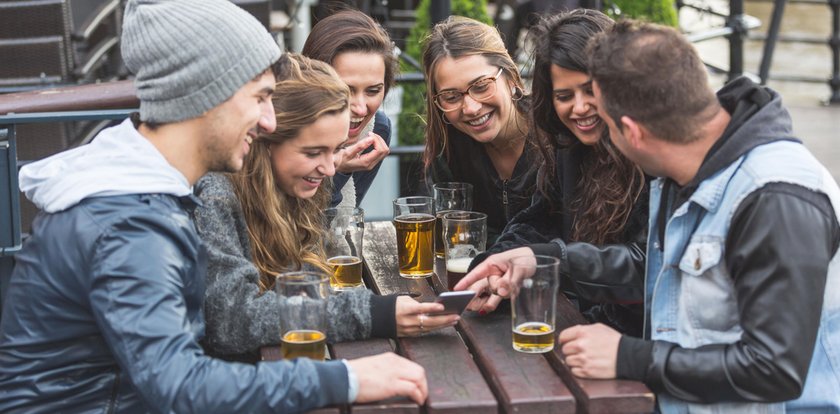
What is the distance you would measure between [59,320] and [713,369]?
130 centimetres

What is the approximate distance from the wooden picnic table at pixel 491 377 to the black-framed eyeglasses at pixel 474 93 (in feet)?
3.28

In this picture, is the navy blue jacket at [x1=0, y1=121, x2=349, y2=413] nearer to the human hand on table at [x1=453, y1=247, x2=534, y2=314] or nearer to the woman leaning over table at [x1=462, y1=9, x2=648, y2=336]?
the human hand on table at [x1=453, y1=247, x2=534, y2=314]

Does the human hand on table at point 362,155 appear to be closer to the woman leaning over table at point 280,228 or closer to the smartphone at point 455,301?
the woman leaning over table at point 280,228

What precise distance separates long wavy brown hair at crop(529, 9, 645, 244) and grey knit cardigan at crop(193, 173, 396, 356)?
81 centimetres

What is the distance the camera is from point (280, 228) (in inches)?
115

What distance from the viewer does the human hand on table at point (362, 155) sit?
3.73 metres

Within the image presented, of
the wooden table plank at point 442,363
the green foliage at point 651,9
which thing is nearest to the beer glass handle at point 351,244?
the wooden table plank at point 442,363

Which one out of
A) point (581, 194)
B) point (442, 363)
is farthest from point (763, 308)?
point (581, 194)

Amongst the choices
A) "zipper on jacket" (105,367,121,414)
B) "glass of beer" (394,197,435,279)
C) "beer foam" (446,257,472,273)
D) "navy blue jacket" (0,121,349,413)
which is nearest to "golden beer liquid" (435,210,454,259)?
"glass of beer" (394,197,435,279)

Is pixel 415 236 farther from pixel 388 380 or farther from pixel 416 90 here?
pixel 416 90

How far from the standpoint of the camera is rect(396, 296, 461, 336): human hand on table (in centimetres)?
261

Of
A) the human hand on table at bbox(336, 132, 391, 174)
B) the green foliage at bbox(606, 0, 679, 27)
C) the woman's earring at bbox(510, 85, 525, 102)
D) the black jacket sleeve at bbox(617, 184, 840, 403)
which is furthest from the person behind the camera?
the green foliage at bbox(606, 0, 679, 27)

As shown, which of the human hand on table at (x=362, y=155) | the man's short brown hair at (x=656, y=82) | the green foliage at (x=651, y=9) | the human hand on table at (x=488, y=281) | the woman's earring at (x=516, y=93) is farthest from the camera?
the green foliage at (x=651, y=9)

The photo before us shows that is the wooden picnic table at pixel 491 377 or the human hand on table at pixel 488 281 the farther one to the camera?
the human hand on table at pixel 488 281
